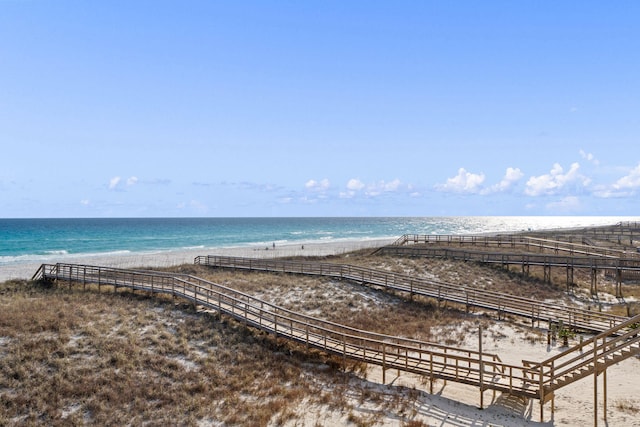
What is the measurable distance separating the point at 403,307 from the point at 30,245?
261 feet

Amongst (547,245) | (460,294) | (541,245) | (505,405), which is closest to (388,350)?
(505,405)

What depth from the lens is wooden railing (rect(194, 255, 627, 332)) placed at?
22914mm

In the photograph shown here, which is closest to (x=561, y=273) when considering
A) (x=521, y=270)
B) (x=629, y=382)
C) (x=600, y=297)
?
(x=521, y=270)

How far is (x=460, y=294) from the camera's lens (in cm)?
3041

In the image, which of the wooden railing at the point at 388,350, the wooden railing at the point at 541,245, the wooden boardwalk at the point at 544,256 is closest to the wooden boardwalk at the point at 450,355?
the wooden railing at the point at 388,350

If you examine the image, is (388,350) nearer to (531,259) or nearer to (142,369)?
(142,369)

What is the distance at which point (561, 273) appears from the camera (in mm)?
39250

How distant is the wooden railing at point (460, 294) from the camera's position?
75.2 feet

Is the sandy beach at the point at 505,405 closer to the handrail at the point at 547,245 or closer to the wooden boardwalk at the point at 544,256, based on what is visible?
the wooden boardwalk at the point at 544,256

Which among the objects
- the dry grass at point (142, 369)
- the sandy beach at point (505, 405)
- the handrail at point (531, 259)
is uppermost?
the handrail at point (531, 259)

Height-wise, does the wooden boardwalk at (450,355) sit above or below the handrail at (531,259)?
below

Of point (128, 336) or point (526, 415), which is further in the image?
point (128, 336)

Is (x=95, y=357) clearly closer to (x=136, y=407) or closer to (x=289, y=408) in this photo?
(x=136, y=407)

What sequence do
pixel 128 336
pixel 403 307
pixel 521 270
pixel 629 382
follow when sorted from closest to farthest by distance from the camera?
pixel 629 382
pixel 128 336
pixel 403 307
pixel 521 270
